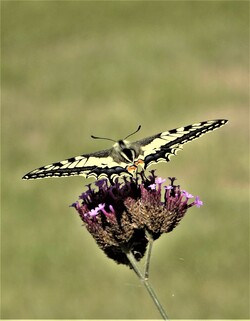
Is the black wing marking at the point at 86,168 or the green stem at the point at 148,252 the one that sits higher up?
the black wing marking at the point at 86,168

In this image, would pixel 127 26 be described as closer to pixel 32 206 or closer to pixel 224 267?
pixel 32 206

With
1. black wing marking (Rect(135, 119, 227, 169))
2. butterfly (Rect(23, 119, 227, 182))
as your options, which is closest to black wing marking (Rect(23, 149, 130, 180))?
butterfly (Rect(23, 119, 227, 182))

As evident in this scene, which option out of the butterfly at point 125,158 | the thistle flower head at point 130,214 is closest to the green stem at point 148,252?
the thistle flower head at point 130,214

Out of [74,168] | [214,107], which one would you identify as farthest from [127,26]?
[74,168]

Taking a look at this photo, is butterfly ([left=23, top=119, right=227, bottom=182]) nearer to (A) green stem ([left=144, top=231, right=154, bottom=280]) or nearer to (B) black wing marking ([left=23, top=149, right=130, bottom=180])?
(B) black wing marking ([left=23, top=149, right=130, bottom=180])

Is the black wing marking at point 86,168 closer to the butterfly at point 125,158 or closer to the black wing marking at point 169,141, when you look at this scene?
the butterfly at point 125,158

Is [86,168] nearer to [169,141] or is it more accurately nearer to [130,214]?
[130,214]

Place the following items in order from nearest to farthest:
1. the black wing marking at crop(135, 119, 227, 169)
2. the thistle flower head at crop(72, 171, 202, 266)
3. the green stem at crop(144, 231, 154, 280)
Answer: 1. the green stem at crop(144, 231, 154, 280)
2. the thistle flower head at crop(72, 171, 202, 266)
3. the black wing marking at crop(135, 119, 227, 169)
